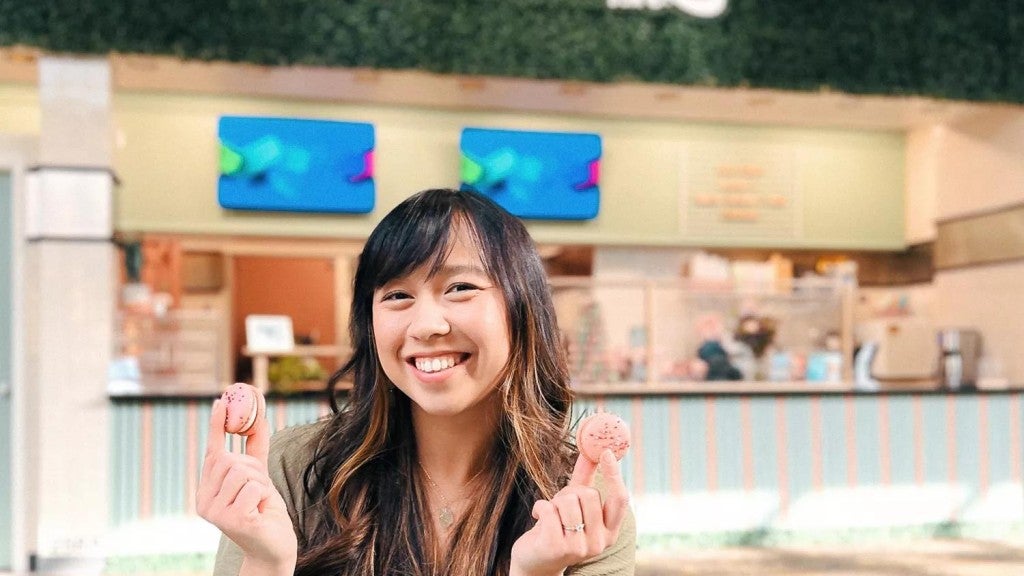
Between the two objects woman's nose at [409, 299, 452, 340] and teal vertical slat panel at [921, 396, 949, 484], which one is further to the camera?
teal vertical slat panel at [921, 396, 949, 484]

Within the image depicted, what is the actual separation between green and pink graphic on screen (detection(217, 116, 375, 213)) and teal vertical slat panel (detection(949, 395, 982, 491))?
370 centimetres

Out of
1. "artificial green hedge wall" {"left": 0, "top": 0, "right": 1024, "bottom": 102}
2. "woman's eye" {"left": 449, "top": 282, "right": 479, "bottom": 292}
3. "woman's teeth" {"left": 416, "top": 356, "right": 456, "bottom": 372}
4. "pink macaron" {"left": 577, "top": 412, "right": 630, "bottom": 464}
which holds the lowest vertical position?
"pink macaron" {"left": 577, "top": 412, "right": 630, "bottom": 464}

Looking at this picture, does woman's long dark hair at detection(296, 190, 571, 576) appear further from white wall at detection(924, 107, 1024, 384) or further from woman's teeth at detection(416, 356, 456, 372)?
white wall at detection(924, 107, 1024, 384)

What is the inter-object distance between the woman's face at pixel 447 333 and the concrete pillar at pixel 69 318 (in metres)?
4.40

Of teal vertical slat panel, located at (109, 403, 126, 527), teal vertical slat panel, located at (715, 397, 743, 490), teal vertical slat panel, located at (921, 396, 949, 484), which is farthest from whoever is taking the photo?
teal vertical slat panel, located at (921, 396, 949, 484)

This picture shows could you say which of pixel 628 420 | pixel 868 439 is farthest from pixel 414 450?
pixel 868 439

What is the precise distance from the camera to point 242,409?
1113mm

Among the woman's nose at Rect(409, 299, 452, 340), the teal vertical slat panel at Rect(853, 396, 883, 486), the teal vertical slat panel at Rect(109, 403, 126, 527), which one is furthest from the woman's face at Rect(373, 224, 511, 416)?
the teal vertical slat panel at Rect(853, 396, 883, 486)

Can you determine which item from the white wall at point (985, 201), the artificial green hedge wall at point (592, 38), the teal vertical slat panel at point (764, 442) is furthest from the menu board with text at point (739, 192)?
the teal vertical slat panel at point (764, 442)

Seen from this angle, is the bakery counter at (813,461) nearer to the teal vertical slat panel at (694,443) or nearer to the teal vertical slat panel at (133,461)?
the teal vertical slat panel at (694,443)

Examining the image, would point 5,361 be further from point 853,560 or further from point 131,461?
point 853,560

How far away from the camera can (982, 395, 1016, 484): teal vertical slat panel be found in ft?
20.2

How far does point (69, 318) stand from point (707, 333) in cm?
358

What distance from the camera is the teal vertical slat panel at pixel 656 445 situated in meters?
5.74
